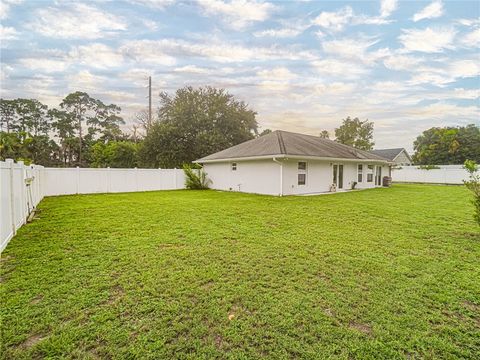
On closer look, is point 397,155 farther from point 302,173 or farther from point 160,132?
point 160,132

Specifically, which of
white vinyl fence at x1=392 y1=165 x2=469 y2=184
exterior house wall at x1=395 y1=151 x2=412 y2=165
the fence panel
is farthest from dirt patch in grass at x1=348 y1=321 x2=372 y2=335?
exterior house wall at x1=395 y1=151 x2=412 y2=165

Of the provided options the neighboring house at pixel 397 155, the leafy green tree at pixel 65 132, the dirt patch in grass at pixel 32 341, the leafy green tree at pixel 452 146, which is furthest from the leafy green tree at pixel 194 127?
the leafy green tree at pixel 452 146

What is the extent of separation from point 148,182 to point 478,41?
1753 cm

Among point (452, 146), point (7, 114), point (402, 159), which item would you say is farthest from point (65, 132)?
point (452, 146)

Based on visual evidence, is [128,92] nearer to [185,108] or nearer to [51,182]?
[185,108]

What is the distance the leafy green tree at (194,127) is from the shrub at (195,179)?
534cm

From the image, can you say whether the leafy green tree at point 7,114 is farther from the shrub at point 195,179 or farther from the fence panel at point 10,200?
the fence panel at point 10,200

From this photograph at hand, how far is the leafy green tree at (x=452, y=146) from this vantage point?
33.0 meters

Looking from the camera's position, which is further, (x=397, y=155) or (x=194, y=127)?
(x=397, y=155)

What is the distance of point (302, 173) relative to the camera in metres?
14.2

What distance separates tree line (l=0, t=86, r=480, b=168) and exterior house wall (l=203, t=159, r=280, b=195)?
6266 millimetres

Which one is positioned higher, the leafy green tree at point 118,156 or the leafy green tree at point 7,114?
the leafy green tree at point 7,114

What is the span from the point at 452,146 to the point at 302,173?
30.5 meters

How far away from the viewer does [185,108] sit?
24.7 m
